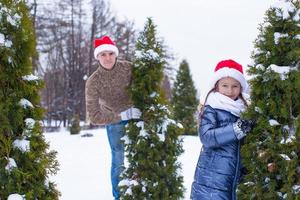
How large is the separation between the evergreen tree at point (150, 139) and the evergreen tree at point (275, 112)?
2203 mm

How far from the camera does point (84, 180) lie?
7.93 meters

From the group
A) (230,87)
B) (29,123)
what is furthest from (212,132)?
(29,123)

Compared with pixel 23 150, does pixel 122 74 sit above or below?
above

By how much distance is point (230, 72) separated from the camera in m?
3.25

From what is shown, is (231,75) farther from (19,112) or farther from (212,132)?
(19,112)

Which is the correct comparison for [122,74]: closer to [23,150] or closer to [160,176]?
[160,176]

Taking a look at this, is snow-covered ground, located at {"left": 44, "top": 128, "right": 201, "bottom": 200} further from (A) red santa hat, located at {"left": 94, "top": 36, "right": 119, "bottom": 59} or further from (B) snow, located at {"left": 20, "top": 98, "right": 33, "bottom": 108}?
(A) red santa hat, located at {"left": 94, "top": 36, "right": 119, "bottom": 59}

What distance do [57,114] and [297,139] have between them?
97.1ft

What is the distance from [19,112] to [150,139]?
2259mm

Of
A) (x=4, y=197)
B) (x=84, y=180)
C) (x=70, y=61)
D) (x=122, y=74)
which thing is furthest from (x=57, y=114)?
(x=4, y=197)

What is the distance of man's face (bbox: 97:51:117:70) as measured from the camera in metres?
5.25

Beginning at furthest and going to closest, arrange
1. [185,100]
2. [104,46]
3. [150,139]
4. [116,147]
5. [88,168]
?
[185,100], [88,168], [104,46], [116,147], [150,139]

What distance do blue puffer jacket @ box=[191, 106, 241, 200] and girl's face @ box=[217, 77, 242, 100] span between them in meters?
0.18

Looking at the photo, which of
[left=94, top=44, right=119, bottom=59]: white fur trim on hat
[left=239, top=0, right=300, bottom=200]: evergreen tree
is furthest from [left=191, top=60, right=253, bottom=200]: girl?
[left=94, top=44, right=119, bottom=59]: white fur trim on hat
